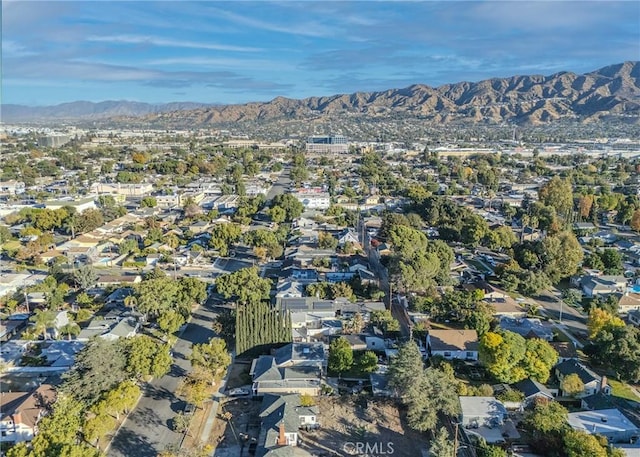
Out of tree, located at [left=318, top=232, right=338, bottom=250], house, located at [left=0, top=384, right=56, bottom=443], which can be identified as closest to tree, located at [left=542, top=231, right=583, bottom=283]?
tree, located at [left=318, top=232, right=338, bottom=250]

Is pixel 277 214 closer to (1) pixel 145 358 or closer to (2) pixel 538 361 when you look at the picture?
(1) pixel 145 358

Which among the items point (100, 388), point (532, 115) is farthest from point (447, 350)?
point (532, 115)

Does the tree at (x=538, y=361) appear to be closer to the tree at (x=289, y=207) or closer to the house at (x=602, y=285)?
the house at (x=602, y=285)

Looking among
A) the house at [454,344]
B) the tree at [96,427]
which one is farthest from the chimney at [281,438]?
the house at [454,344]

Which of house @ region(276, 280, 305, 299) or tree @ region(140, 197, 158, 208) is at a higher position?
tree @ region(140, 197, 158, 208)

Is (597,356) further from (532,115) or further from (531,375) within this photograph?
(532,115)

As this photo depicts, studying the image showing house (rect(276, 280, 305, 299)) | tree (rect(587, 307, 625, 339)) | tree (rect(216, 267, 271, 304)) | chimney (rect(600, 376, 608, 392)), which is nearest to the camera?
chimney (rect(600, 376, 608, 392))

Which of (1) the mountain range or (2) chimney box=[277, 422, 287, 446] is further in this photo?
(1) the mountain range

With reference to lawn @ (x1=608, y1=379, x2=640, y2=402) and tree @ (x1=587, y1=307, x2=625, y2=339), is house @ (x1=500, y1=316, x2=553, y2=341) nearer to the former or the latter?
tree @ (x1=587, y1=307, x2=625, y2=339)

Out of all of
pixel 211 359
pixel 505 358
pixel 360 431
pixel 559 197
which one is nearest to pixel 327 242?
pixel 211 359
